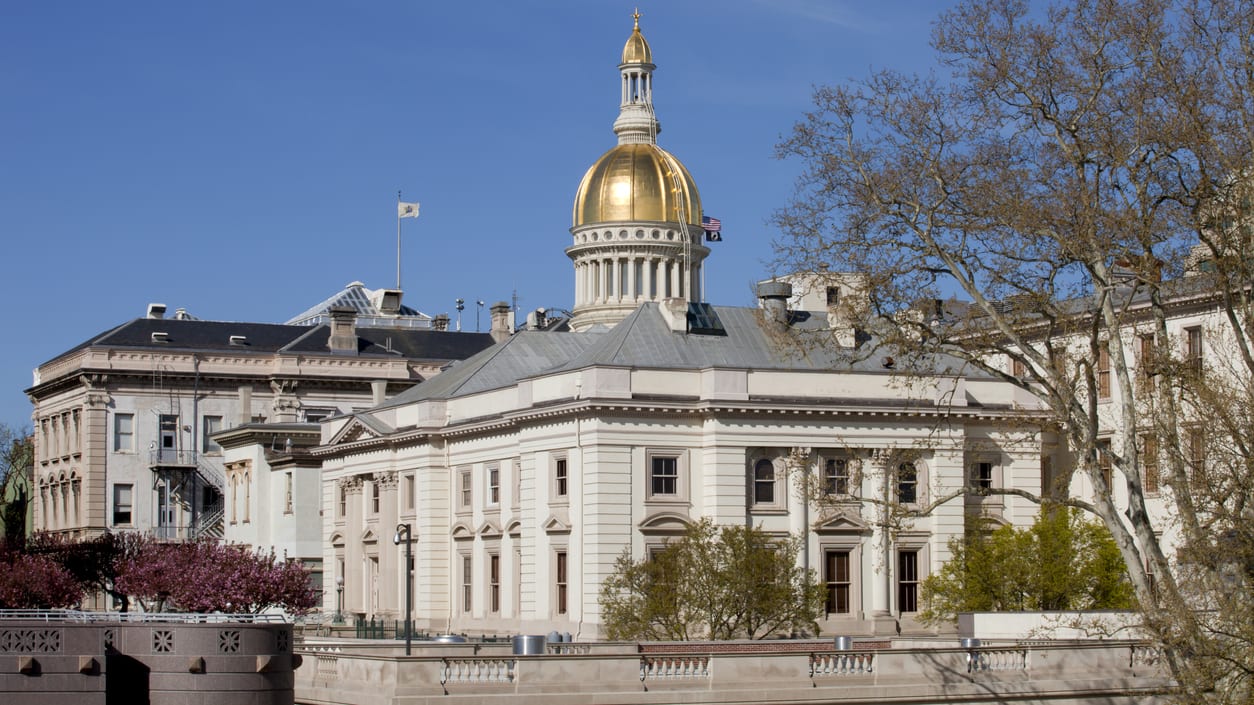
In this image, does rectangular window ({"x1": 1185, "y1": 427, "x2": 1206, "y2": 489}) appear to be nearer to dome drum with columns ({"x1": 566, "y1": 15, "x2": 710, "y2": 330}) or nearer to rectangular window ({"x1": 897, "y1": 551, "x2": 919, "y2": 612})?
rectangular window ({"x1": 897, "y1": 551, "x2": 919, "y2": 612})

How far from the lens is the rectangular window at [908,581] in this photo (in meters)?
69.4

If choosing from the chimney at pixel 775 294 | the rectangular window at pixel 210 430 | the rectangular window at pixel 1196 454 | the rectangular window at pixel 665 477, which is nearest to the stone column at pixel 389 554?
the rectangular window at pixel 665 477

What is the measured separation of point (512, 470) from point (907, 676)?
1302 inches

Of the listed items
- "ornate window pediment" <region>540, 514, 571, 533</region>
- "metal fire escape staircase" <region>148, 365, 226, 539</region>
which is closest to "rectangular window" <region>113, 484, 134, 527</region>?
"metal fire escape staircase" <region>148, 365, 226, 539</region>

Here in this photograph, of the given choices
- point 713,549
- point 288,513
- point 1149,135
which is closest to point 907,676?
point 1149,135

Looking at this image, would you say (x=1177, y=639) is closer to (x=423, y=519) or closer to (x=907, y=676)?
(x=907, y=676)

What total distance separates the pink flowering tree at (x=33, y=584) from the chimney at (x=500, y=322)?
43.1 meters

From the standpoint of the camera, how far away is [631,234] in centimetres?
9306

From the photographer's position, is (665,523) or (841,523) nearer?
(665,523)

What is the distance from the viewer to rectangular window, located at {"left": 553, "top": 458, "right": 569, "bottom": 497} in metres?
68.4

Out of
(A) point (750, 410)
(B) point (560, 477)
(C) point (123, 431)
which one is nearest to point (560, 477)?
(B) point (560, 477)

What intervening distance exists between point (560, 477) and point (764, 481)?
639cm

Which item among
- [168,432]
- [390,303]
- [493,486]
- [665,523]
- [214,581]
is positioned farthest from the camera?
[390,303]

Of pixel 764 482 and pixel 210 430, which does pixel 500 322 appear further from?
pixel 764 482
